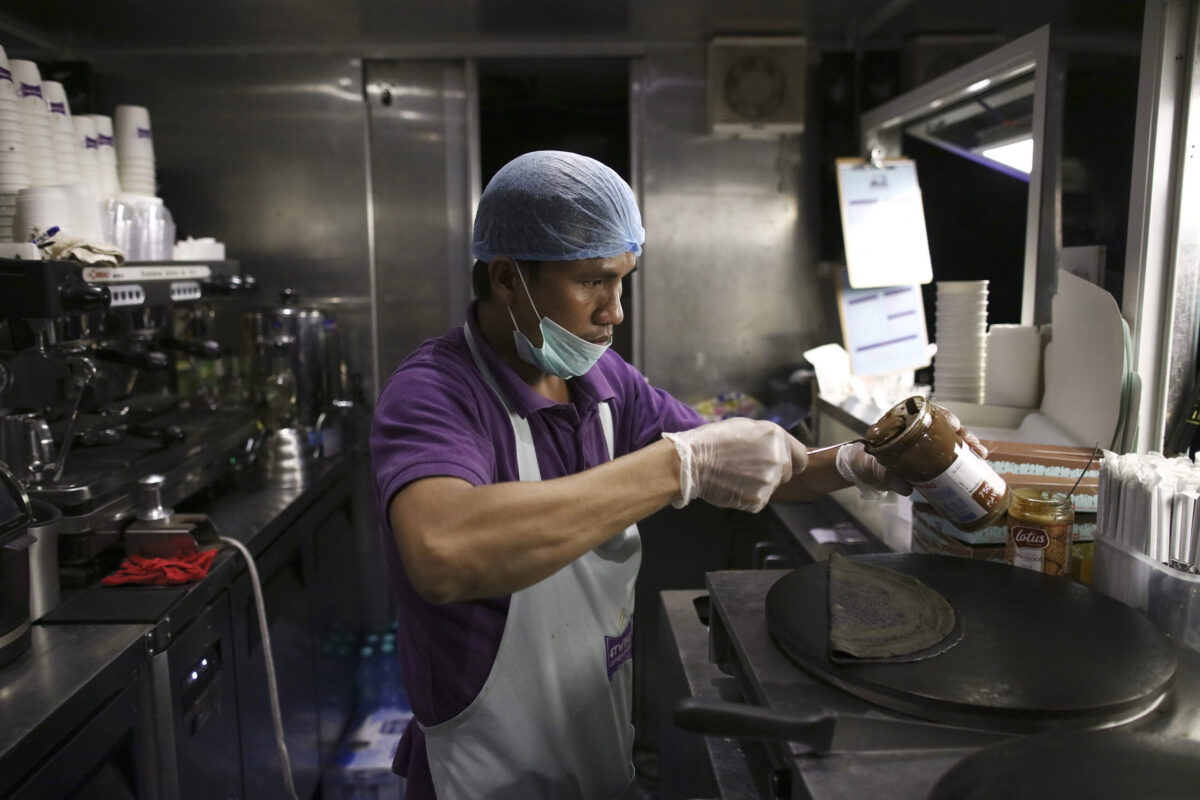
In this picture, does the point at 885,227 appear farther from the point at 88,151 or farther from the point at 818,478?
the point at 88,151

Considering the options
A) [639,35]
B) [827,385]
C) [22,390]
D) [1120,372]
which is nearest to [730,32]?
[639,35]

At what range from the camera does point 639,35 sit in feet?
10.8

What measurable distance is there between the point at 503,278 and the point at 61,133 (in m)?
1.76

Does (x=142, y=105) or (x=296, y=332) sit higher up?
(x=142, y=105)

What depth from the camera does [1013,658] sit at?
93cm

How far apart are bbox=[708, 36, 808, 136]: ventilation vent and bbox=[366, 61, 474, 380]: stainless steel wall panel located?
1032 mm

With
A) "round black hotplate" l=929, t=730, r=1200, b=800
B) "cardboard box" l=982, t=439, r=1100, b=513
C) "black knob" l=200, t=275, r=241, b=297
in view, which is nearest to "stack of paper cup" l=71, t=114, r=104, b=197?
"black knob" l=200, t=275, r=241, b=297

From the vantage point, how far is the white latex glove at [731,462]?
1214 millimetres

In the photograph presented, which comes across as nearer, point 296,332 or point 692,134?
point 296,332

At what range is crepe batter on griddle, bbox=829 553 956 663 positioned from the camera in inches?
36.8

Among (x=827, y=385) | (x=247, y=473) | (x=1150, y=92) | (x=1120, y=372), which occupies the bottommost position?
(x=247, y=473)

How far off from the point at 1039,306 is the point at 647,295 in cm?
171

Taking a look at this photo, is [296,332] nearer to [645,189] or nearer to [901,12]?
[645,189]

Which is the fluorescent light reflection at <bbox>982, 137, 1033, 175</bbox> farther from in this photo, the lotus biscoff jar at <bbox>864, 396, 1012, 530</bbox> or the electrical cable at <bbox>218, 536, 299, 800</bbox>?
the electrical cable at <bbox>218, 536, 299, 800</bbox>
